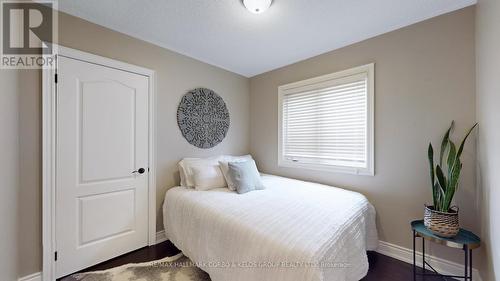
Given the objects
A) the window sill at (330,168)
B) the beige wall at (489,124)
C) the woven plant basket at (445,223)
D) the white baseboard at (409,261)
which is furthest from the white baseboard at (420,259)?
the window sill at (330,168)

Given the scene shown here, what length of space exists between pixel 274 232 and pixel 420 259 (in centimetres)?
169

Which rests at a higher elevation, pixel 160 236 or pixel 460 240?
pixel 460 240

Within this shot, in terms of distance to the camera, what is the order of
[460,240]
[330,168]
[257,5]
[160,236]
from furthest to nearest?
1. [330,168]
2. [160,236]
3. [257,5]
4. [460,240]

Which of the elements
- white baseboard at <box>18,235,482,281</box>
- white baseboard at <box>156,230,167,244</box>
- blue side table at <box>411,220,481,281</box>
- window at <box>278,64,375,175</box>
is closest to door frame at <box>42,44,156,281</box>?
white baseboard at <box>18,235,482,281</box>

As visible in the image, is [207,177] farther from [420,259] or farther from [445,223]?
[420,259]

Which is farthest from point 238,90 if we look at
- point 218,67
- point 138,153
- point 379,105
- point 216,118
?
point 379,105

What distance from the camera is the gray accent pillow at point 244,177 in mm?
2229

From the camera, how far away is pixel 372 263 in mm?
1986

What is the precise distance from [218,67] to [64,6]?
5.70 feet

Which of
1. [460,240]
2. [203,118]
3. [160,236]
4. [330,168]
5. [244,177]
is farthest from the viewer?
[203,118]

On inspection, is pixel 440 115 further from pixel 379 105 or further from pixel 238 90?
pixel 238 90

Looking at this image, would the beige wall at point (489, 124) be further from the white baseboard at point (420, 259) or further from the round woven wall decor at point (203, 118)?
the round woven wall decor at point (203, 118)

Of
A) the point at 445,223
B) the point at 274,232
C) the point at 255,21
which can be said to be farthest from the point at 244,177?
A: the point at 445,223
